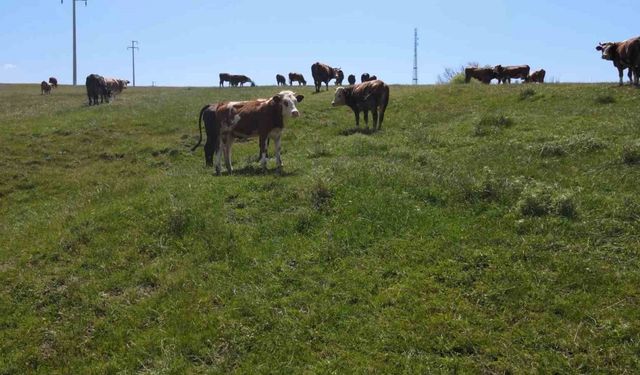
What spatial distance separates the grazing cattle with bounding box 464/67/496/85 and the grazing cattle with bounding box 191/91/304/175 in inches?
1176

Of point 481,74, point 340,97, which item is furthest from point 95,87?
point 481,74

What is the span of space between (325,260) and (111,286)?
3682mm

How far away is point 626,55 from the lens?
2361cm

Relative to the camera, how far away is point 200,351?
7.21 metres

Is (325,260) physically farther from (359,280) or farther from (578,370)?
(578,370)

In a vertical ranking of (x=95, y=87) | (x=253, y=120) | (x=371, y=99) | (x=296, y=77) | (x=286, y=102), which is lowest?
(x=253, y=120)

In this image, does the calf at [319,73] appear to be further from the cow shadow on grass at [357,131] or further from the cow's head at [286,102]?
the cow's head at [286,102]

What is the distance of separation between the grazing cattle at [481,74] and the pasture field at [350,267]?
2674 centimetres

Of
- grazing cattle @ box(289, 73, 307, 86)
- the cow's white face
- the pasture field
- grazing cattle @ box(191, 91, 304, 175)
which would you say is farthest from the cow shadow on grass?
grazing cattle @ box(289, 73, 307, 86)

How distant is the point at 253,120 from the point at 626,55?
17807 mm

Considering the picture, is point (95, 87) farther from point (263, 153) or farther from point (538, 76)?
point (538, 76)

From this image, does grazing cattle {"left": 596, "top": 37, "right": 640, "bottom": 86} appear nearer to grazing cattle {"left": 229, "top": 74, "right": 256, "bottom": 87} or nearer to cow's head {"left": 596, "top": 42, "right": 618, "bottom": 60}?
cow's head {"left": 596, "top": 42, "right": 618, "bottom": 60}

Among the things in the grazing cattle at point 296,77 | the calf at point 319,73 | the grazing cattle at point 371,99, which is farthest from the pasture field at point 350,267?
the grazing cattle at point 296,77

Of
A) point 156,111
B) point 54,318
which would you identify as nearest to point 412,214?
point 54,318
